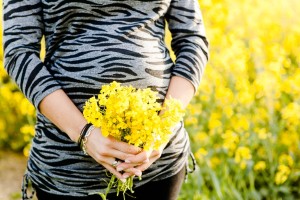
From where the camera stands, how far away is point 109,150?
4.88 feet

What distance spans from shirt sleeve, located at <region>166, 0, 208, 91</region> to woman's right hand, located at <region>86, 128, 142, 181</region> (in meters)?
0.38

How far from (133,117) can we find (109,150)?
0.48ft

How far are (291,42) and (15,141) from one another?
2194mm

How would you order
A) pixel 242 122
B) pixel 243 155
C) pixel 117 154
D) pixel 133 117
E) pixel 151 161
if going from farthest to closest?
pixel 242 122, pixel 243 155, pixel 151 161, pixel 117 154, pixel 133 117

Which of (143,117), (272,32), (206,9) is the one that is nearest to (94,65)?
→ (143,117)

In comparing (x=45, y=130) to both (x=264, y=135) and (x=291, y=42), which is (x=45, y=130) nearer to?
(x=264, y=135)

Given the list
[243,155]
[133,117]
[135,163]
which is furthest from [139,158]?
[243,155]

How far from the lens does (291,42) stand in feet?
13.9

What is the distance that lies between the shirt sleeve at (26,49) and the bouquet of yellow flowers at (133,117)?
0.24m

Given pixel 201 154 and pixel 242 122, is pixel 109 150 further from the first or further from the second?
pixel 242 122

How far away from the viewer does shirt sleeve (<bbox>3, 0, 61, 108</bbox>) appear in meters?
1.62

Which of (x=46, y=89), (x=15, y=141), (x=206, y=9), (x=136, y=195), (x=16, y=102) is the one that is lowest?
(x=15, y=141)

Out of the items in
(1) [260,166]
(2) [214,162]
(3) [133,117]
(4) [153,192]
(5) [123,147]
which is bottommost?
(2) [214,162]

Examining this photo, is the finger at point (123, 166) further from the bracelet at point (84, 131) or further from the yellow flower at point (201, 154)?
the yellow flower at point (201, 154)
